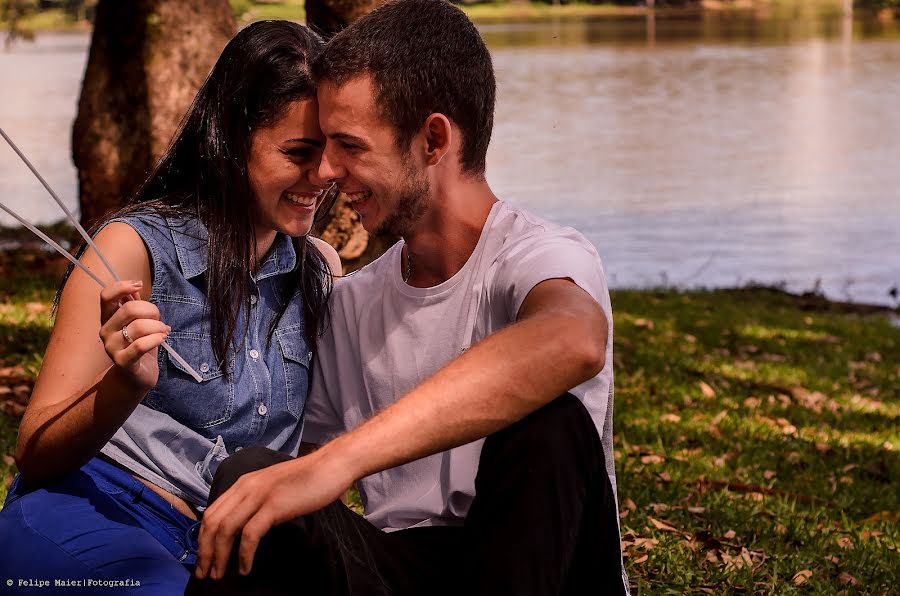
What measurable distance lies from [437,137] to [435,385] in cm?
79

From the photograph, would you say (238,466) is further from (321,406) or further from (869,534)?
(869,534)

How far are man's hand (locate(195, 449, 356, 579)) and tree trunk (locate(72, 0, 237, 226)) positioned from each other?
20.1 ft

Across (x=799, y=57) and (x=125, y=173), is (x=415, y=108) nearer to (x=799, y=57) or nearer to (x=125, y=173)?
(x=125, y=173)

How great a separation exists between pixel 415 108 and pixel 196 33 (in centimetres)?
564

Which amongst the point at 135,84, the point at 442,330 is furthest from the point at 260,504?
the point at 135,84

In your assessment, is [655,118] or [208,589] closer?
[208,589]

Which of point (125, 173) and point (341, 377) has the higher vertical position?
point (341, 377)

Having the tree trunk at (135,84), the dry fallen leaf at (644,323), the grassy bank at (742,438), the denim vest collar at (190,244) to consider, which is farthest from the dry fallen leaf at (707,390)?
the denim vest collar at (190,244)

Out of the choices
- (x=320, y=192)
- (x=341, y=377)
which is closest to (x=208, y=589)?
(x=341, y=377)

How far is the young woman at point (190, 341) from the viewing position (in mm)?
2643

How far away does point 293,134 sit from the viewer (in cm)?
302

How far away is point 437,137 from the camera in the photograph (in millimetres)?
2914

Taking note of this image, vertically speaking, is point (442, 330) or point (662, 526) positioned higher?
point (442, 330)

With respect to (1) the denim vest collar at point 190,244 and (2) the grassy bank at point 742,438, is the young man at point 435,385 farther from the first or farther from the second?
(2) the grassy bank at point 742,438
